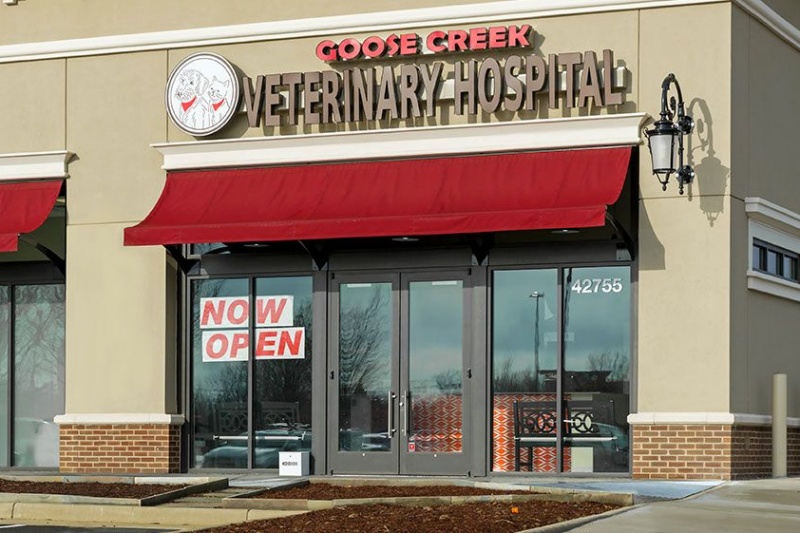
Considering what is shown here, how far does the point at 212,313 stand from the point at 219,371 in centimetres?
86

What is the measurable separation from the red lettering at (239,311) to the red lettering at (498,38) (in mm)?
5255

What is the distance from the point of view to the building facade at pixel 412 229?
20.0 metres

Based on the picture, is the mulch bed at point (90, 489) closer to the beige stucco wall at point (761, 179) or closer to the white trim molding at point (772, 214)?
the beige stucco wall at point (761, 179)

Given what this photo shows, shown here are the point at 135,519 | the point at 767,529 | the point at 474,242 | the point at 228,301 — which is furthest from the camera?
the point at 228,301

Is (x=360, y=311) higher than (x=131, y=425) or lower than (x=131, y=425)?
higher

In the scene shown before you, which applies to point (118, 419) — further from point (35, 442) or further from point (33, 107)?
point (33, 107)

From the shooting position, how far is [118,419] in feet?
73.9

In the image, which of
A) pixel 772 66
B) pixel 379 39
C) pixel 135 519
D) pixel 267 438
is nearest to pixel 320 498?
pixel 135 519

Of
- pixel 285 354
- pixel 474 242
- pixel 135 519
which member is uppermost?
pixel 474 242

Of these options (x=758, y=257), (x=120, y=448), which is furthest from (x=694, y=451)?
(x=120, y=448)

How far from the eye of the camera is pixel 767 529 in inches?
570

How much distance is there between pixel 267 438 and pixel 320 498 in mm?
4324

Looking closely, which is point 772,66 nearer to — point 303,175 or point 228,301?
point 303,175

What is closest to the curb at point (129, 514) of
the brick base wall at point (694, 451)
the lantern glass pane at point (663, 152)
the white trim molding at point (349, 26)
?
the brick base wall at point (694, 451)
